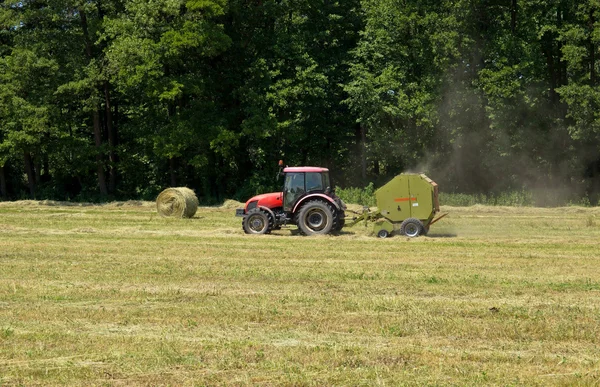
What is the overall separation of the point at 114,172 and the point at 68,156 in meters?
2.53

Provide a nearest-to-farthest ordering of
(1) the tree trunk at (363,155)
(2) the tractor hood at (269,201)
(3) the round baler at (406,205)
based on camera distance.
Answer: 1. (3) the round baler at (406,205)
2. (2) the tractor hood at (269,201)
3. (1) the tree trunk at (363,155)

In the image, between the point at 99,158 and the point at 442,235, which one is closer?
the point at 442,235

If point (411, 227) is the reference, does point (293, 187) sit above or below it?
above

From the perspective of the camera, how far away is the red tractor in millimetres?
22797

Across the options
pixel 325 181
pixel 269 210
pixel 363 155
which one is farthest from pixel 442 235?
pixel 363 155

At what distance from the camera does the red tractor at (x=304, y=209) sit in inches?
898

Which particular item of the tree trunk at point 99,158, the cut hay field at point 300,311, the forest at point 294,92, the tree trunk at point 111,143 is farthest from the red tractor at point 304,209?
the tree trunk at point 111,143

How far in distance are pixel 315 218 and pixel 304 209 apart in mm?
444

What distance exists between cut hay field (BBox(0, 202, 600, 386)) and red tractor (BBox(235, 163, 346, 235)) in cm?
146

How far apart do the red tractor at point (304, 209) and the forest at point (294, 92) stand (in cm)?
1560

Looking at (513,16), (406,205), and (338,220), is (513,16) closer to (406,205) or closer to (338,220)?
(406,205)

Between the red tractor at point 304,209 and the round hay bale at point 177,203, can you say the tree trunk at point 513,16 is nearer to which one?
the round hay bale at point 177,203

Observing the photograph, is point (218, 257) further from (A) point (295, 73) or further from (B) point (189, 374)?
(A) point (295, 73)

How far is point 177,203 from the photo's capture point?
1172 inches
